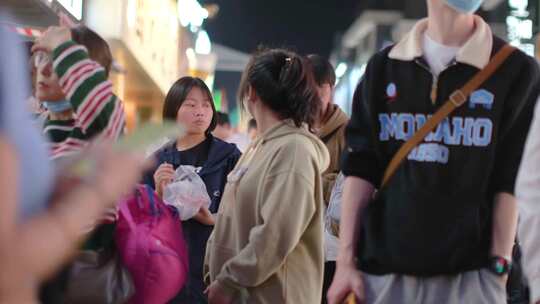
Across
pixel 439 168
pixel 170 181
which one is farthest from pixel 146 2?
pixel 439 168

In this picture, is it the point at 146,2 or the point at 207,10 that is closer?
the point at 146,2

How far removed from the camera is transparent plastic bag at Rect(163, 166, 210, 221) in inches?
148

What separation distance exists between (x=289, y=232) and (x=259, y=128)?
600mm

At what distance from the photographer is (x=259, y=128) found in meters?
3.44

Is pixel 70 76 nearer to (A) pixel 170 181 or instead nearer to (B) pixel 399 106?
(B) pixel 399 106

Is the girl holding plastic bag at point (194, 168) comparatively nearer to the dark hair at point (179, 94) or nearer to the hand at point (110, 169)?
→ the dark hair at point (179, 94)

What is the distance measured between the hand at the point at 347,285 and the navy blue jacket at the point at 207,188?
1.76 meters

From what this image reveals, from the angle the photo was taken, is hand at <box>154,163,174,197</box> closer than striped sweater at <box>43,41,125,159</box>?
No

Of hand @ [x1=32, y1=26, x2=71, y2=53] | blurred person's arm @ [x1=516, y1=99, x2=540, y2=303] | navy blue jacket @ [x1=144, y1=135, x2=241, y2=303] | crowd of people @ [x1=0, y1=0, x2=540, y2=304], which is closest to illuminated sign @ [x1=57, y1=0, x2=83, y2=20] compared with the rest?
navy blue jacket @ [x1=144, y1=135, x2=241, y2=303]

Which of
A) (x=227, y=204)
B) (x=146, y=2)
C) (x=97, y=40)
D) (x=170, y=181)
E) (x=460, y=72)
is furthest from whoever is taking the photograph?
(x=146, y=2)

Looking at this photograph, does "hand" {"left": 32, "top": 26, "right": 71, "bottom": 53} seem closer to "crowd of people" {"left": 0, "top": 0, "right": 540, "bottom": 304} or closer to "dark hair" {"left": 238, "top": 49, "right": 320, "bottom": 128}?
"crowd of people" {"left": 0, "top": 0, "right": 540, "bottom": 304}

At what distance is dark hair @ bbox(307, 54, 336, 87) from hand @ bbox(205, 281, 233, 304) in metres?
1.59

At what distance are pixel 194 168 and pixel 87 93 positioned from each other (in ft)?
7.03

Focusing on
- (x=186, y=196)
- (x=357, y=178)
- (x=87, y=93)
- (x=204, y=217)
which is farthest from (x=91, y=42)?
(x=204, y=217)
